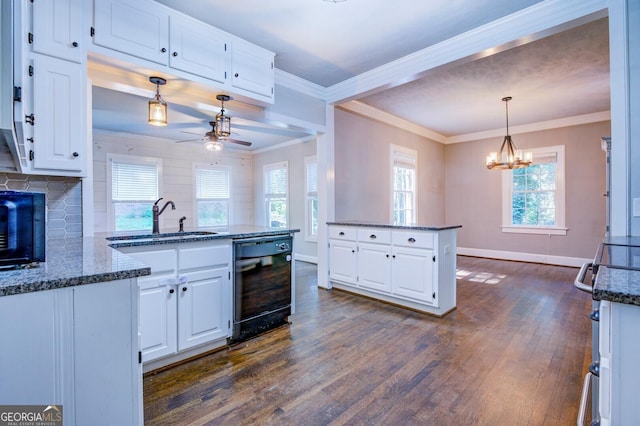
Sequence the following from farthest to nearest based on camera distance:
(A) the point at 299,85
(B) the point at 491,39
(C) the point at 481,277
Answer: (C) the point at 481,277
(A) the point at 299,85
(B) the point at 491,39

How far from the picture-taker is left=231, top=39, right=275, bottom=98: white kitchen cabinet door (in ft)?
9.23

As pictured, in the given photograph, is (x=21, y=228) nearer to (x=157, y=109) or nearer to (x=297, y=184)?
(x=157, y=109)

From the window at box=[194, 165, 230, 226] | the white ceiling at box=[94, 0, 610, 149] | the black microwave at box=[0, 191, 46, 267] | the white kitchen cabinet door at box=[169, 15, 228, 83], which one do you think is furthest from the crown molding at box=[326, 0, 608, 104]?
the window at box=[194, 165, 230, 226]

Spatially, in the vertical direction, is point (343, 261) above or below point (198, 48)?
below

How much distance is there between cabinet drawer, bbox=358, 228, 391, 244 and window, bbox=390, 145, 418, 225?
6.62ft

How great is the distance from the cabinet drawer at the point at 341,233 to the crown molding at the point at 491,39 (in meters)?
1.78

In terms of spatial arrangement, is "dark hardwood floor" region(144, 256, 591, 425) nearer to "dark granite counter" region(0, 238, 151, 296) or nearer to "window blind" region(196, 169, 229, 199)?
"dark granite counter" region(0, 238, 151, 296)

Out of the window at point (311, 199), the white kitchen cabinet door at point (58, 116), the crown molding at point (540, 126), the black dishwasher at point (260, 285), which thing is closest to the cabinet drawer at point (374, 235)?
the black dishwasher at point (260, 285)

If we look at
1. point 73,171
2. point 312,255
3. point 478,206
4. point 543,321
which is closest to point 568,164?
point 478,206

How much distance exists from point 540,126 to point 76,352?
294 inches

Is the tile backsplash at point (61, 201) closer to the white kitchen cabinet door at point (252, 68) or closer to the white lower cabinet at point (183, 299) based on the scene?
the white lower cabinet at point (183, 299)

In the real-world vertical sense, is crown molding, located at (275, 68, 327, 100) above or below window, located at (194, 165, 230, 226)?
above

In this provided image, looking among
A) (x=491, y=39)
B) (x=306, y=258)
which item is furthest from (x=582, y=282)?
(x=306, y=258)

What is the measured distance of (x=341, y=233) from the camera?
415 centimetres
